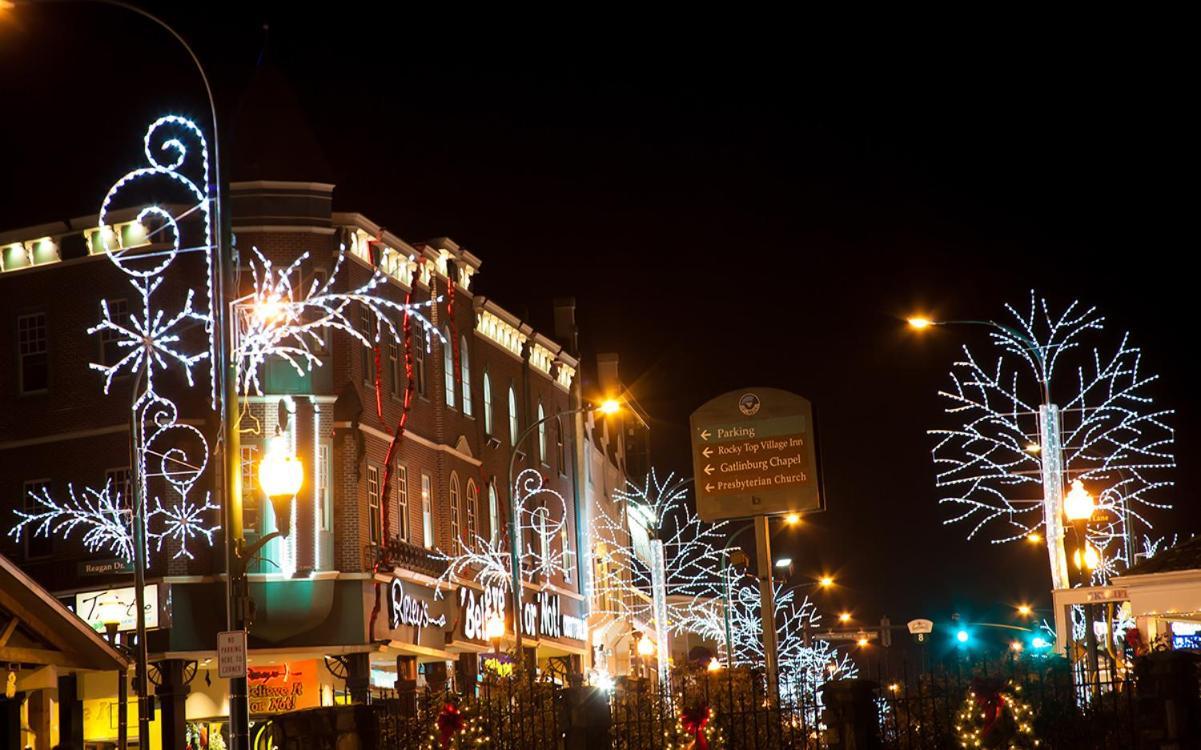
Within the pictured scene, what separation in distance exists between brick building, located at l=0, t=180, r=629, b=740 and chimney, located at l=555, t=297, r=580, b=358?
16890 mm

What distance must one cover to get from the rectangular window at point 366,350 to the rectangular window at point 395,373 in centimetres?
105

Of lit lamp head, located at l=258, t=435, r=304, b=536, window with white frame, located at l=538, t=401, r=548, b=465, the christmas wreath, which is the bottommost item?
the christmas wreath

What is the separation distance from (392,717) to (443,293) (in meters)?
26.7

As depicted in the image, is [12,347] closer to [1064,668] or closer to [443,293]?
[443,293]

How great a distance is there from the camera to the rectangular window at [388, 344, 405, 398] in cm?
4403

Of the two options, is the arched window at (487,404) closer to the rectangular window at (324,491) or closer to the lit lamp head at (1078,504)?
the rectangular window at (324,491)

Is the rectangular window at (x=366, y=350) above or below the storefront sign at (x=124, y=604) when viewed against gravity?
above

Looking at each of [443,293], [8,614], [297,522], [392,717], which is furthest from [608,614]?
[8,614]

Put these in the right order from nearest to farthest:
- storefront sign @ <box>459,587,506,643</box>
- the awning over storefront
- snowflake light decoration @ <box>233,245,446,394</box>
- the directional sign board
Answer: the awning over storefront → the directional sign board → snowflake light decoration @ <box>233,245,446,394</box> → storefront sign @ <box>459,587,506,643</box>

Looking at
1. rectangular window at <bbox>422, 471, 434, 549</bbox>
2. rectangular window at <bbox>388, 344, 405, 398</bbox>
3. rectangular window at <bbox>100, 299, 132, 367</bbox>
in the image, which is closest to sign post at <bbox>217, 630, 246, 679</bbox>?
rectangular window at <bbox>100, 299, 132, 367</bbox>

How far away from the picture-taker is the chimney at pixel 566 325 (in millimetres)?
63375

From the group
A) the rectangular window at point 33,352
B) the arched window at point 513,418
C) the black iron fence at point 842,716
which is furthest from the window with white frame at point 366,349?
the black iron fence at point 842,716

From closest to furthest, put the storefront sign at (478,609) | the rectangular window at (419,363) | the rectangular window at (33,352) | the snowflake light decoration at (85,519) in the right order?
the snowflake light decoration at (85,519), the rectangular window at (33,352), the rectangular window at (419,363), the storefront sign at (478,609)

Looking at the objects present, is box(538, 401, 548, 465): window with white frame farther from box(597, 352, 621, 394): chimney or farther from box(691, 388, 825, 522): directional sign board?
box(691, 388, 825, 522): directional sign board
